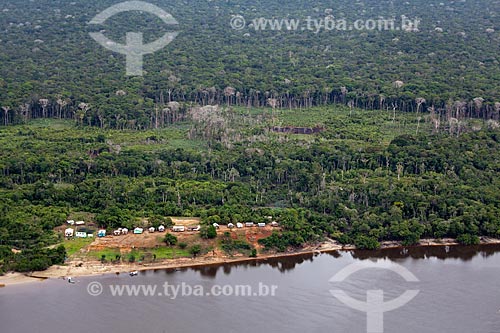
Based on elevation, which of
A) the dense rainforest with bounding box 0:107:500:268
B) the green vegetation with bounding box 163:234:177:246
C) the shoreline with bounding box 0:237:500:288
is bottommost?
the shoreline with bounding box 0:237:500:288

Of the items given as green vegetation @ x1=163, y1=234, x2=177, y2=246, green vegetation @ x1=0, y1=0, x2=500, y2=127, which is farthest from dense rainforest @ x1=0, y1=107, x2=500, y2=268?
green vegetation @ x1=0, y1=0, x2=500, y2=127

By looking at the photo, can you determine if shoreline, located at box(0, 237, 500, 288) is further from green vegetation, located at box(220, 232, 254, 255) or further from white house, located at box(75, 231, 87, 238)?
white house, located at box(75, 231, 87, 238)

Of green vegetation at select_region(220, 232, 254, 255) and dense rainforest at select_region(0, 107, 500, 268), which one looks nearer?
green vegetation at select_region(220, 232, 254, 255)

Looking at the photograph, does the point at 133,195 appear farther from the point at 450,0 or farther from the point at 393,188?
the point at 450,0

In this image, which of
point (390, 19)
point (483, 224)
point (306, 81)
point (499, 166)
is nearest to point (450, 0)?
point (390, 19)

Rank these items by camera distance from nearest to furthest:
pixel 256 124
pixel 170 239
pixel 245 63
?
pixel 170 239 → pixel 256 124 → pixel 245 63

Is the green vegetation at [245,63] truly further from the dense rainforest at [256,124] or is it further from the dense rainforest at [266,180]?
the dense rainforest at [266,180]

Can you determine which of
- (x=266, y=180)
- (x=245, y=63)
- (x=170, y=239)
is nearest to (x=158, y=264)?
(x=170, y=239)

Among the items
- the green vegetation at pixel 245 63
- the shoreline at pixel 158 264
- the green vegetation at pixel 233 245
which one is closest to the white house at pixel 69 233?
the shoreline at pixel 158 264

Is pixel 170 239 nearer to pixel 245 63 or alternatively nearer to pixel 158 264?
pixel 158 264
